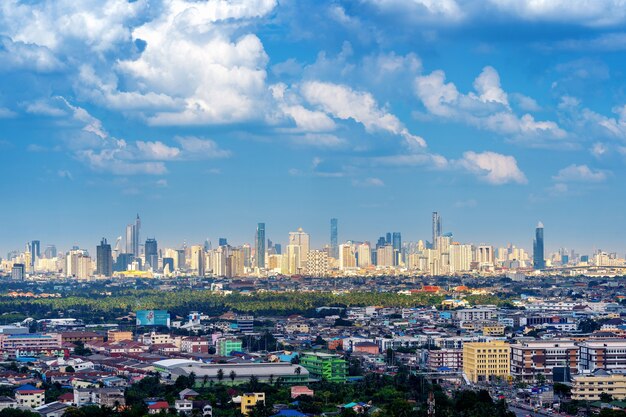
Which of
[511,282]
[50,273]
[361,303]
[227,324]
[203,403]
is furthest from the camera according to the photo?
[50,273]

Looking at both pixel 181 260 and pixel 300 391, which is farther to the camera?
pixel 181 260

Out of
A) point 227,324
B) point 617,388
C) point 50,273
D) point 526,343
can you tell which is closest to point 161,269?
point 50,273

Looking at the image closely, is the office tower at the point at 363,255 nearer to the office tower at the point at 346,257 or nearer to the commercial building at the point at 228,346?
the office tower at the point at 346,257

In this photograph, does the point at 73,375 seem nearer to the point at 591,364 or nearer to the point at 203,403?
the point at 203,403

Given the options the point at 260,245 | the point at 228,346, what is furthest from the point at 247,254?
the point at 228,346

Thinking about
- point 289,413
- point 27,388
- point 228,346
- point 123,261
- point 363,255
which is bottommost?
point 289,413

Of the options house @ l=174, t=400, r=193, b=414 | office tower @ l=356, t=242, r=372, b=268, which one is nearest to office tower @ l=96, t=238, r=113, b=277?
office tower @ l=356, t=242, r=372, b=268

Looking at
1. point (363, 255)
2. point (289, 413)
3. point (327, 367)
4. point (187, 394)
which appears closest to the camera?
point (289, 413)

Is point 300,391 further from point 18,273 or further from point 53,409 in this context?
point 18,273
